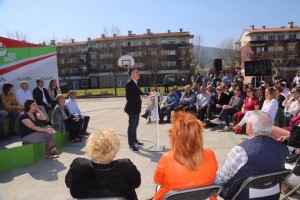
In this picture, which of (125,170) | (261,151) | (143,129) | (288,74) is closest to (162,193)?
(125,170)

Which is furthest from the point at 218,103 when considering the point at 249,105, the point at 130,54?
the point at 130,54

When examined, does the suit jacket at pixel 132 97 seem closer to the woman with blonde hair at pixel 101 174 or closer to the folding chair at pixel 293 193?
the folding chair at pixel 293 193

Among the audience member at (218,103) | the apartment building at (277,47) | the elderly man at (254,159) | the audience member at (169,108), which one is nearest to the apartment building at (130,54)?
the apartment building at (277,47)

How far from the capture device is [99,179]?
8.75 ft

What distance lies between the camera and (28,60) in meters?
11.7

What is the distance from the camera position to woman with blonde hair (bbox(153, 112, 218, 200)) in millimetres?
2578

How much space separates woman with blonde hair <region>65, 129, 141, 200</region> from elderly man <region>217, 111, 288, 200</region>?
0.94 m

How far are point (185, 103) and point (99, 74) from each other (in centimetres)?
5296

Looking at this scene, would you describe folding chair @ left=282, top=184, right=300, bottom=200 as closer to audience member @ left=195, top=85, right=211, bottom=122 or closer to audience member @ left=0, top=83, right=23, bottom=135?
audience member @ left=195, top=85, right=211, bottom=122

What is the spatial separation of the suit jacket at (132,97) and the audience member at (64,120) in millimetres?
1927

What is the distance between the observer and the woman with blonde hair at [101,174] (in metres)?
2.67

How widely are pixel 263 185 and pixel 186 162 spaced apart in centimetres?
78

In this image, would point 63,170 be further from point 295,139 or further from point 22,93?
point 22,93

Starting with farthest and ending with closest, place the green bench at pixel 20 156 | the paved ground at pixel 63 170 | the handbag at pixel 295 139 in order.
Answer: the green bench at pixel 20 156 → the paved ground at pixel 63 170 → the handbag at pixel 295 139
